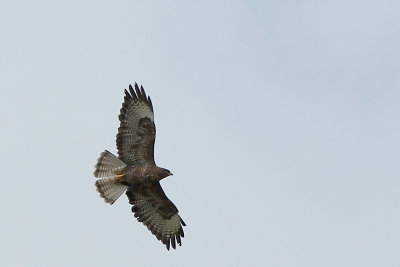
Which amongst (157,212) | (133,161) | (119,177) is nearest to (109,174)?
(119,177)

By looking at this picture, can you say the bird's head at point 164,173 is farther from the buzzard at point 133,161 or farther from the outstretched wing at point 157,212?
the outstretched wing at point 157,212

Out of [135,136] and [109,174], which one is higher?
[135,136]

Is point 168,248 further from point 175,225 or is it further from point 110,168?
point 110,168

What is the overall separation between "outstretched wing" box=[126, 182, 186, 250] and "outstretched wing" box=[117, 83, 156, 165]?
0.82m

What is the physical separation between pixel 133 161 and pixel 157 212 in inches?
70.5

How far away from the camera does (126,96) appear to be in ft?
75.4

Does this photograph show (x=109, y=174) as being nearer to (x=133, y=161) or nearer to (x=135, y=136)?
(x=133, y=161)

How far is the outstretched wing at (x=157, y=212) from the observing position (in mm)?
23188

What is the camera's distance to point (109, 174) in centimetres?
2247

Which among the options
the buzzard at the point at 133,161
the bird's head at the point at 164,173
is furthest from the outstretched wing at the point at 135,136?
the bird's head at the point at 164,173

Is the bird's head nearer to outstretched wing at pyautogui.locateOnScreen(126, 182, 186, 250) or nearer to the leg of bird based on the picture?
outstretched wing at pyautogui.locateOnScreen(126, 182, 186, 250)

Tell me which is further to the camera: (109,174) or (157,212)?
(157,212)

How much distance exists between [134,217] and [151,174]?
160 centimetres

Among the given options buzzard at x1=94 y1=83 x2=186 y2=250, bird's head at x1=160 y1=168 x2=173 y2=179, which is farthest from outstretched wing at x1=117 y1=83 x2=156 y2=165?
bird's head at x1=160 y1=168 x2=173 y2=179
